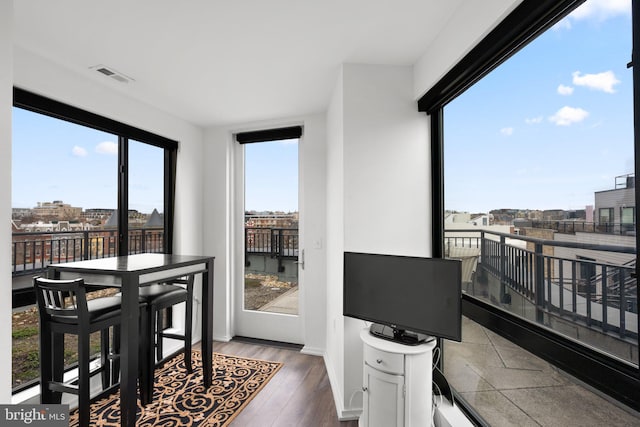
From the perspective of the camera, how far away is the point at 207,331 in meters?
2.86

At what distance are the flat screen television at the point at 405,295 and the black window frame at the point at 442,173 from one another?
9.4 inches

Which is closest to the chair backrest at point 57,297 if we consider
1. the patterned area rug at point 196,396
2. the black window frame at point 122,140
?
the patterned area rug at point 196,396

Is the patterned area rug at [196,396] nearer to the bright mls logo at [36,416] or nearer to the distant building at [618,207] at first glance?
the bright mls logo at [36,416]

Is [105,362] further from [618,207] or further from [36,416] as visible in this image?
[618,207]

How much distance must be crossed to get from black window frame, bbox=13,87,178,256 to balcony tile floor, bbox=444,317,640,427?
124 inches

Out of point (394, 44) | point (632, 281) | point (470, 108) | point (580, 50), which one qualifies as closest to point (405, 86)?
point (394, 44)

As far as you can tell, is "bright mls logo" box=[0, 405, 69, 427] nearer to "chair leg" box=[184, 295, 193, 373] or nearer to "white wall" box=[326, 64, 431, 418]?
"chair leg" box=[184, 295, 193, 373]

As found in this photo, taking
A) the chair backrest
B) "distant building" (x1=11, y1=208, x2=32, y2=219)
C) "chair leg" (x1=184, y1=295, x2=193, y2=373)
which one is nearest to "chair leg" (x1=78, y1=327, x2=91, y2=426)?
the chair backrest

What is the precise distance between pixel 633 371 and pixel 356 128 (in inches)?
76.6

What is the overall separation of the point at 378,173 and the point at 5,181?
211cm

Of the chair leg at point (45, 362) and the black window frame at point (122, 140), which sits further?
the black window frame at point (122, 140)

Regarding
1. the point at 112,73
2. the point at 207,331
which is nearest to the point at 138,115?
the point at 112,73

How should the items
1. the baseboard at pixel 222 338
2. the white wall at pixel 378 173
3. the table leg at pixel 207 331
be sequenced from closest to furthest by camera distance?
the white wall at pixel 378 173
the table leg at pixel 207 331
the baseboard at pixel 222 338

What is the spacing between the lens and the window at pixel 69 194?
2379 mm
